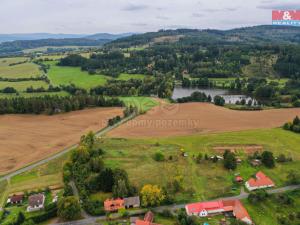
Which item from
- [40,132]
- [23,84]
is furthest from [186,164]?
[23,84]

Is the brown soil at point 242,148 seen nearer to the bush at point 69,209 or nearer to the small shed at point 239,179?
the small shed at point 239,179

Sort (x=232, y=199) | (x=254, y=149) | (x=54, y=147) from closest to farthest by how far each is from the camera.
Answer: (x=232, y=199), (x=254, y=149), (x=54, y=147)

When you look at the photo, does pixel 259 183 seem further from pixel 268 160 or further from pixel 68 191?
pixel 68 191

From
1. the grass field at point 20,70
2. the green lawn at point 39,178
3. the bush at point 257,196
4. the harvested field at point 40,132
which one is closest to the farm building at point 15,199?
the green lawn at point 39,178

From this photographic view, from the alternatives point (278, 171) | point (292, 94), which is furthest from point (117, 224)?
point (292, 94)

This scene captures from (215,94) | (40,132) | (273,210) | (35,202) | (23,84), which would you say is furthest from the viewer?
(23,84)

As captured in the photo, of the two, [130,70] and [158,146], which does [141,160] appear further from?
[130,70]

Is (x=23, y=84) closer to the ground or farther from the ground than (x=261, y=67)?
closer to the ground
